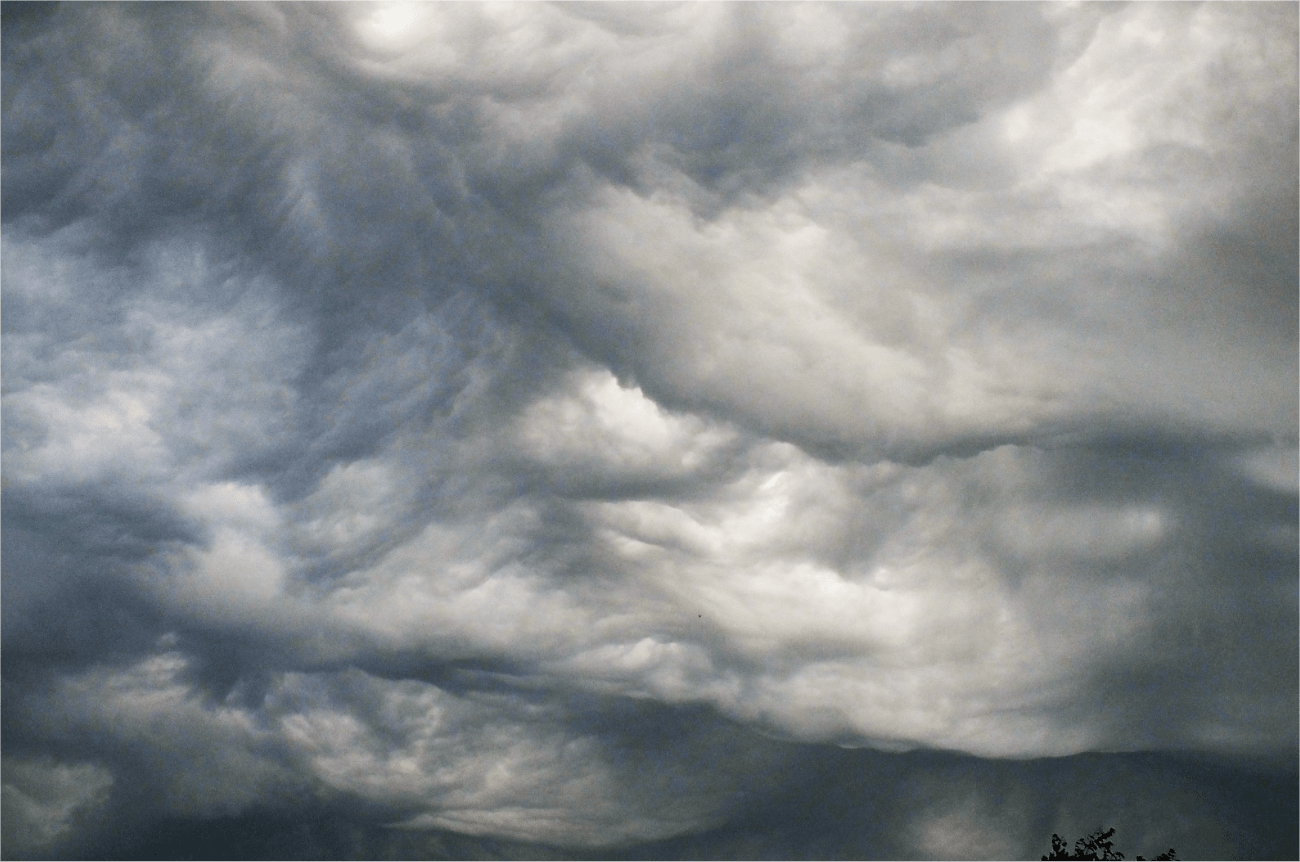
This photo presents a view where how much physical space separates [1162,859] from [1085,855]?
7024 millimetres

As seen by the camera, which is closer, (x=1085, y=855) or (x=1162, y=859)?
(x=1162, y=859)

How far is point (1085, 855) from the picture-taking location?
69750 mm

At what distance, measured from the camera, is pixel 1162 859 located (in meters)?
63.5
